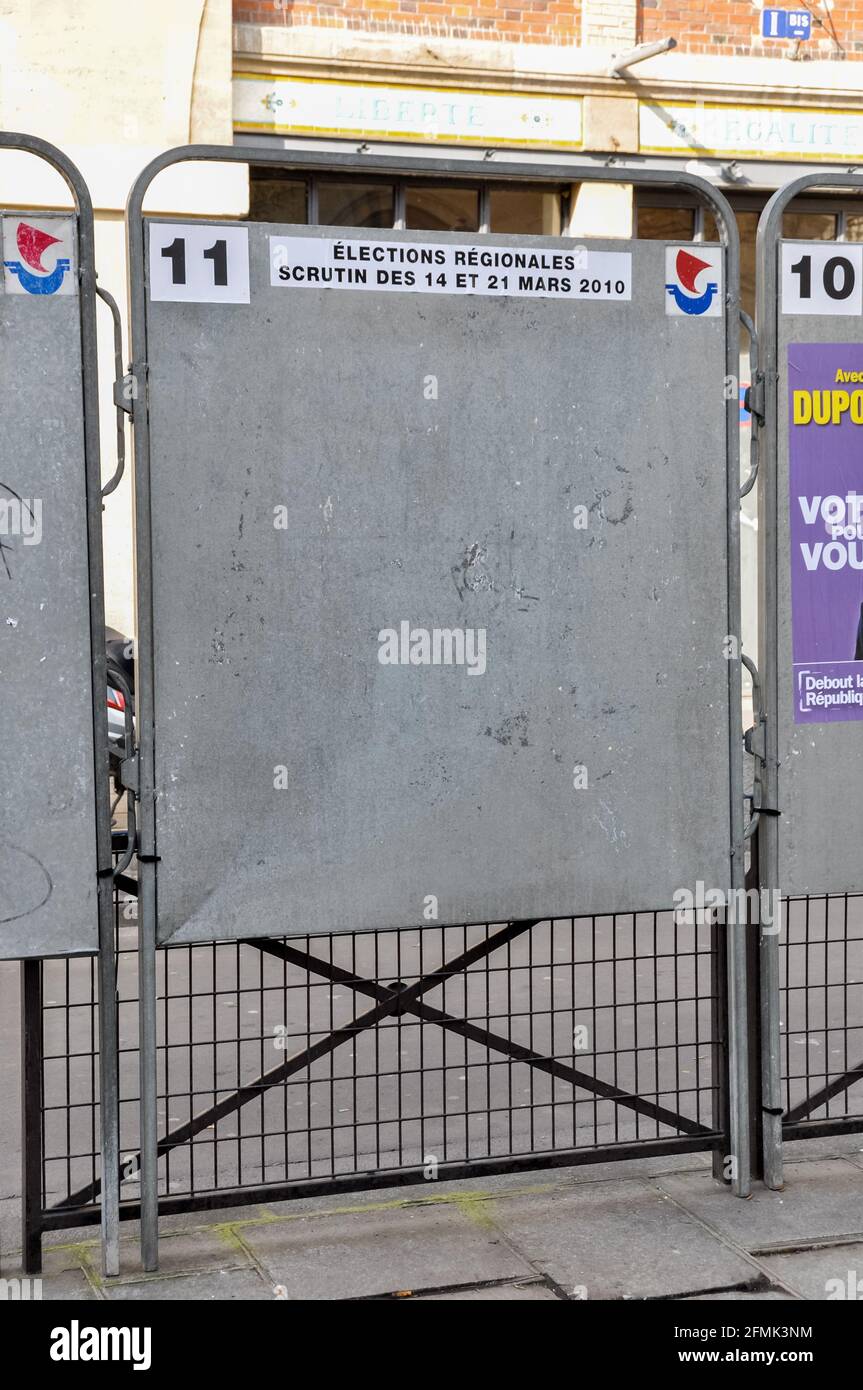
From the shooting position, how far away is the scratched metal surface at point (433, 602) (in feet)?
14.5

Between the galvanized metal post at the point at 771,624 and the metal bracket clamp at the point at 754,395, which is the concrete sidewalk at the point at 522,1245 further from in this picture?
the metal bracket clamp at the point at 754,395

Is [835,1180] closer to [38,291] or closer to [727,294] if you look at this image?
[727,294]

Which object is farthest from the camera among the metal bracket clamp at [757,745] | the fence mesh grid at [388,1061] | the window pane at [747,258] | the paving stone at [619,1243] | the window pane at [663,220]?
the window pane at [663,220]

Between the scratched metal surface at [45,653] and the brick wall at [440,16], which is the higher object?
the brick wall at [440,16]

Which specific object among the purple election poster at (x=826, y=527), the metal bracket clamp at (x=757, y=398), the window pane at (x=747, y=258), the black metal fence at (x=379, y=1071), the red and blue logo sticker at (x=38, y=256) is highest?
the window pane at (x=747, y=258)

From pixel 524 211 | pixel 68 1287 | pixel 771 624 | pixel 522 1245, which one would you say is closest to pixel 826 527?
pixel 771 624

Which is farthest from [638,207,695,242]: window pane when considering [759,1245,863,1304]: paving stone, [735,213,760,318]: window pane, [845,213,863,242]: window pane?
[759,1245,863,1304]: paving stone

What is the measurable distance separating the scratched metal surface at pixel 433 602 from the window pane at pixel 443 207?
9710 millimetres

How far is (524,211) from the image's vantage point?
1415cm

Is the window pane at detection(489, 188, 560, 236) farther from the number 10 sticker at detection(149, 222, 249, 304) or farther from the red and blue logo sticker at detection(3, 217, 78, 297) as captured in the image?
the red and blue logo sticker at detection(3, 217, 78, 297)

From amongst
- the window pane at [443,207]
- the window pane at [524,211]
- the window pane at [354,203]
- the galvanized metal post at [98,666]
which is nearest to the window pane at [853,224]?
the window pane at [524,211]

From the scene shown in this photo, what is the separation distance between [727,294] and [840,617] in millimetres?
1057

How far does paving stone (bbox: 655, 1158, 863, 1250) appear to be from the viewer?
475 cm

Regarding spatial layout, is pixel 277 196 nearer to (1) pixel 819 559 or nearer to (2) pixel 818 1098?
(1) pixel 819 559
